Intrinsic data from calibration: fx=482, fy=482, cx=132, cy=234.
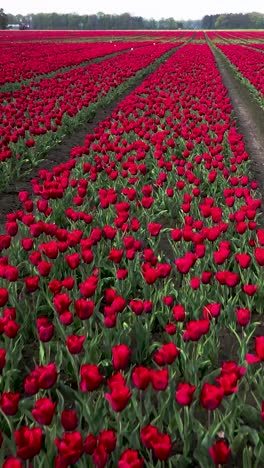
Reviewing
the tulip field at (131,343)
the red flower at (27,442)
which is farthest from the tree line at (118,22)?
the red flower at (27,442)

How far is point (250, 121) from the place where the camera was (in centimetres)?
1310

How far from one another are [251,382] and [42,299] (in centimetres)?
191

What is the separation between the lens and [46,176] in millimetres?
5434

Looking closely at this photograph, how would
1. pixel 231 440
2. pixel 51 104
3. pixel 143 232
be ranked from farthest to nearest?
pixel 51 104, pixel 143 232, pixel 231 440

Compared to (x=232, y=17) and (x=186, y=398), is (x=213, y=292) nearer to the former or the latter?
(x=186, y=398)

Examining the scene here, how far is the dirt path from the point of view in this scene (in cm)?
898

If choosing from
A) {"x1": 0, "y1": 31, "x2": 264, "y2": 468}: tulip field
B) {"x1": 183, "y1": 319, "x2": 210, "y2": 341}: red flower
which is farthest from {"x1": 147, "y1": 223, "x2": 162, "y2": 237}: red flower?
{"x1": 183, "y1": 319, "x2": 210, "y2": 341}: red flower

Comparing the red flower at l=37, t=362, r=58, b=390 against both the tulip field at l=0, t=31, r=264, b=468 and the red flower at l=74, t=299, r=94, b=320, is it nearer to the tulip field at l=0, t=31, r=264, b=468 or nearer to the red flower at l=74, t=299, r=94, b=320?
the tulip field at l=0, t=31, r=264, b=468

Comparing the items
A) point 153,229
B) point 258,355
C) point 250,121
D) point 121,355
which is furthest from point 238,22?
point 121,355

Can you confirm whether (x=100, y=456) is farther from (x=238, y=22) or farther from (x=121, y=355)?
(x=238, y=22)

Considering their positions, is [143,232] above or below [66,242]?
below

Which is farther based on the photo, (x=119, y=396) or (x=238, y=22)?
(x=238, y=22)

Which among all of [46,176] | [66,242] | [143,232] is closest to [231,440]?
[66,242]

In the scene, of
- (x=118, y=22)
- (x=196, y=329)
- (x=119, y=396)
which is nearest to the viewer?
(x=119, y=396)
